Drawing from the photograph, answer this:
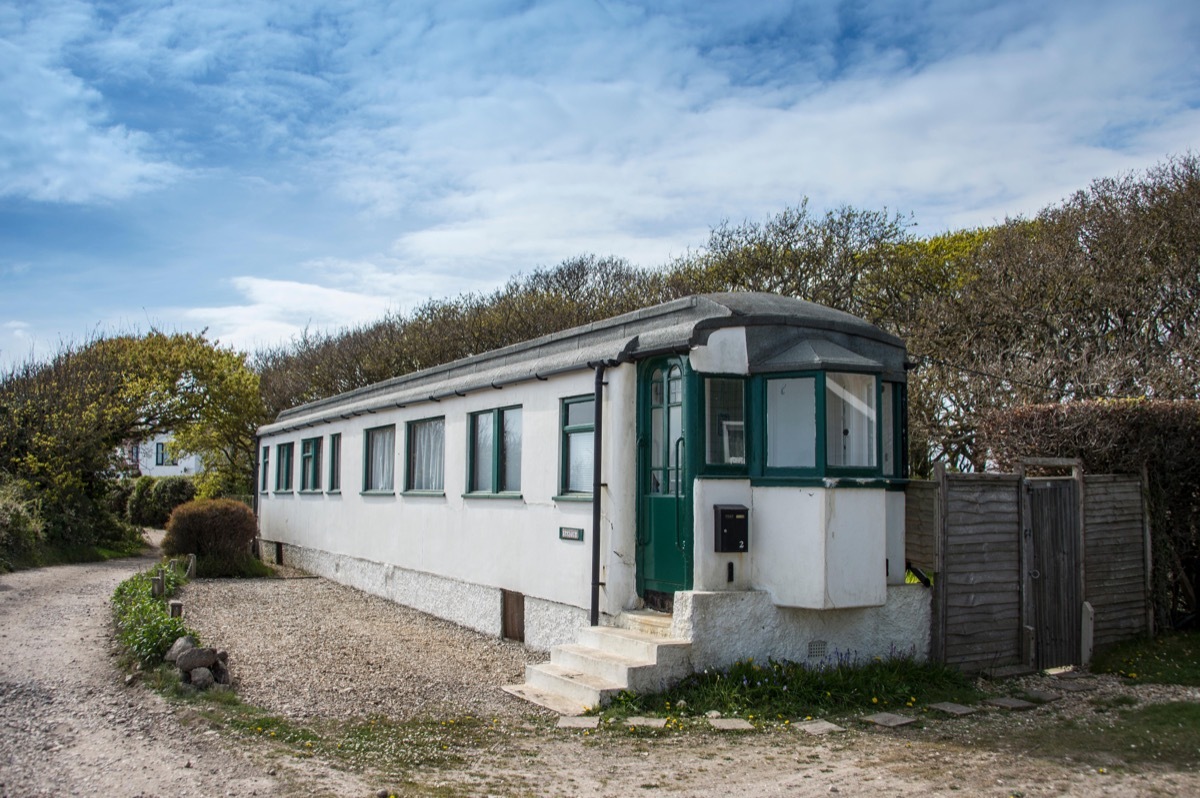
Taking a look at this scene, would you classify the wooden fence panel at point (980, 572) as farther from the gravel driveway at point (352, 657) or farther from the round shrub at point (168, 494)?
the round shrub at point (168, 494)

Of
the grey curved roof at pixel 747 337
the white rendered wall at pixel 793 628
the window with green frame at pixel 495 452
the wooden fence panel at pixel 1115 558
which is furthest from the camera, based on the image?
the window with green frame at pixel 495 452

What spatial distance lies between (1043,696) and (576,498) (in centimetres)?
465

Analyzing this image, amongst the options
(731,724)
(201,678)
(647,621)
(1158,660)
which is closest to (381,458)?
(201,678)

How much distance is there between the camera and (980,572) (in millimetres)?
9352

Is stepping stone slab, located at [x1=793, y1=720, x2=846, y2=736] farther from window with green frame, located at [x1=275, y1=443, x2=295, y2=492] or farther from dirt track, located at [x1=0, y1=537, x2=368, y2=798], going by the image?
window with green frame, located at [x1=275, y1=443, x2=295, y2=492]

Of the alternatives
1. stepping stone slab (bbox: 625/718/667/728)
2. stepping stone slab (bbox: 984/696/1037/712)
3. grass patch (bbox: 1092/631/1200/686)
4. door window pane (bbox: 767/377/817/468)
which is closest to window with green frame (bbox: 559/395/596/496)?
door window pane (bbox: 767/377/817/468)

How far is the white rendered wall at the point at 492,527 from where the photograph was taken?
9.82 metres

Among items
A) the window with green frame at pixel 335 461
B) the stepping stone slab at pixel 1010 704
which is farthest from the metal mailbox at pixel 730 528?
the window with green frame at pixel 335 461

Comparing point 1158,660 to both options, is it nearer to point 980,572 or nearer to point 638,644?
point 980,572

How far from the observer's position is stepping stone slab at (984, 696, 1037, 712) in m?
8.22

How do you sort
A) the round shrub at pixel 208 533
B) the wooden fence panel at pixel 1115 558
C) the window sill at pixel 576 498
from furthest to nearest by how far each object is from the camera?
the round shrub at pixel 208 533 < the window sill at pixel 576 498 < the wooden fence panel at pixel 1115 558

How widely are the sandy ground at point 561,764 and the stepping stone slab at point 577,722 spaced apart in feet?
0.36

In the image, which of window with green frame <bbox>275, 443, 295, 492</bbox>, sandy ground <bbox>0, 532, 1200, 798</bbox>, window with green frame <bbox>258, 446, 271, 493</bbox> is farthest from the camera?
window with green frame <bbox>258, 446, 271, 493</bbox>

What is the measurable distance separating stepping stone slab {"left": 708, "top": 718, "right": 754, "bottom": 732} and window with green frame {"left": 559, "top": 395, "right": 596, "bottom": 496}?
3.23 m
